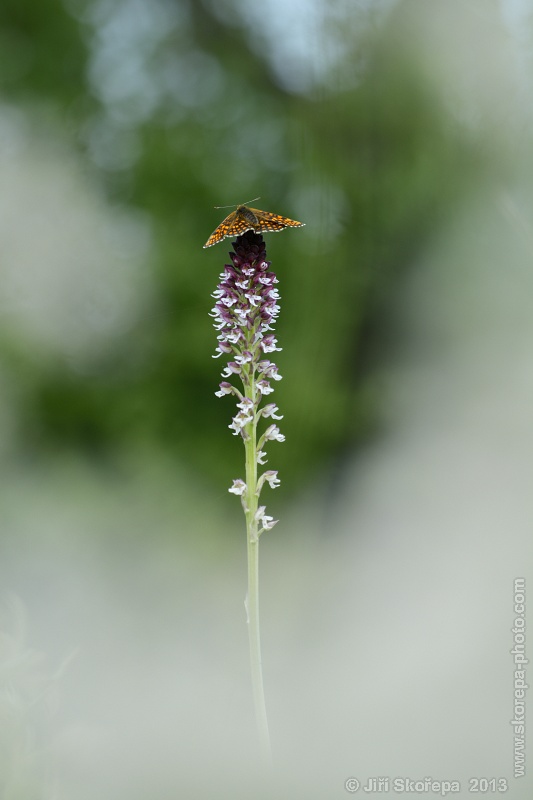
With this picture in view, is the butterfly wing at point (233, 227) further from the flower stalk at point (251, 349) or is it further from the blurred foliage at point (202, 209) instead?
the blurred foliage at point (202, 209)

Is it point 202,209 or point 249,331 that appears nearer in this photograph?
point 249,331

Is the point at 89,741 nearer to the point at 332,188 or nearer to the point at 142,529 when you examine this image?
the point at 142,529

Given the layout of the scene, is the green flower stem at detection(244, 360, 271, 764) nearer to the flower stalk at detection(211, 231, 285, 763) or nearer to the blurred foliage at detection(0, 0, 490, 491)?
the flower stalk at detection(211, 231, 285, 763)

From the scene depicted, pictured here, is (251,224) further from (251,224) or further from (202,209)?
(202,209)

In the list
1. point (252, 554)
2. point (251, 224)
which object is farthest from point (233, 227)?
point (252, 554)

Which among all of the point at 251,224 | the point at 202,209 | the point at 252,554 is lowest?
the point at 252,554

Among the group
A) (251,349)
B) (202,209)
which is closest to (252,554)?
(251,349)

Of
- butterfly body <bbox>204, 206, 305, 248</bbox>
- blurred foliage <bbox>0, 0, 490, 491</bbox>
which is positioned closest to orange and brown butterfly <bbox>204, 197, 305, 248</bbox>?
butterfly body <bbox>204, 206, 305, 248</bbox>

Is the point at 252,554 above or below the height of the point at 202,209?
below

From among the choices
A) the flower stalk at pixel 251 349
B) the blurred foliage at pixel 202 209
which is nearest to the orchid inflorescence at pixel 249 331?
the flower stalk at pixel 251 349
